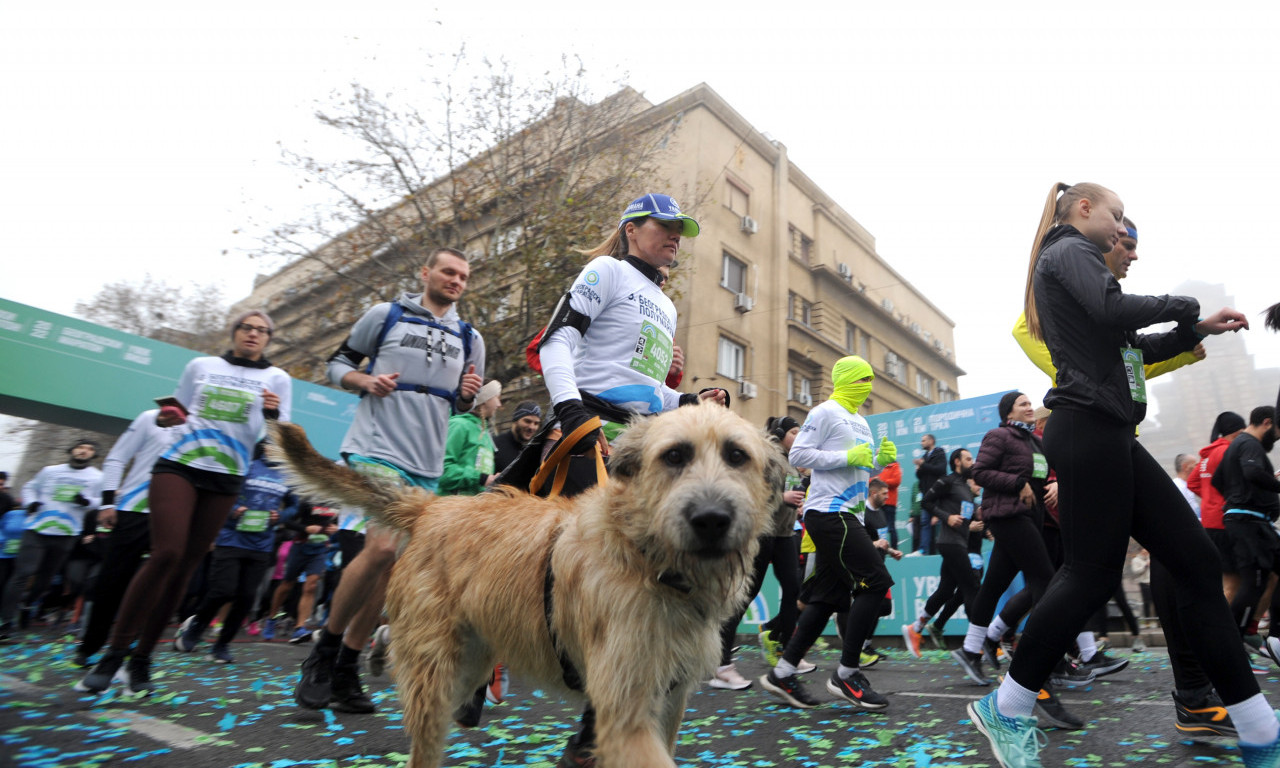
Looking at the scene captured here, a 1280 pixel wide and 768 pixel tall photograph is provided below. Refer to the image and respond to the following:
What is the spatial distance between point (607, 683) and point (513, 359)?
51.4 feet

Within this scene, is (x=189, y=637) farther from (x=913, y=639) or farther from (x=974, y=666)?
(x=913, y=639)

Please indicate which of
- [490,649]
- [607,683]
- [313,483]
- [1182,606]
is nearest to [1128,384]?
[1182,606]

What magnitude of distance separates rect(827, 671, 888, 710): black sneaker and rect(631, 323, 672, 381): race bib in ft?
9.50

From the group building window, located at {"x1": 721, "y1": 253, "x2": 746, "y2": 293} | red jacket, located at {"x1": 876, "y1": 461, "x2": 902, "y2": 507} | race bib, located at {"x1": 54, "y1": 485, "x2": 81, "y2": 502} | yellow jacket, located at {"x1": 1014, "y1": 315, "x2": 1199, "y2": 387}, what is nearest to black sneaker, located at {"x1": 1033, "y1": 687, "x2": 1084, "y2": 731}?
yellow jacket, located at {"x1": 1014, "y1": 315, "x2": 1199, "y2": 387}

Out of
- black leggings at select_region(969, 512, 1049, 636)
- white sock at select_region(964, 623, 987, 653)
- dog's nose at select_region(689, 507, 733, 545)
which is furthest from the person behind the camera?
white sock at select_region(964, 623, 987, 653)

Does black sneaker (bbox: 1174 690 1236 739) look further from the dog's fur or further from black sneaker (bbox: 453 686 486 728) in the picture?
black sneaker (bbox: 453 686 486 728)

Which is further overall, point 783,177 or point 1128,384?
point 783,177

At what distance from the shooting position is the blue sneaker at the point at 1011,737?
2949mm

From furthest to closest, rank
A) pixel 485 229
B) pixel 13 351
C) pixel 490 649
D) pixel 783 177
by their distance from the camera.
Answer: pixel 783 177, pixel 485 229, pixel 13 351, pixel 490 649

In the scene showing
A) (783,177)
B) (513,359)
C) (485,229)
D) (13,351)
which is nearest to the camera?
(13,351)

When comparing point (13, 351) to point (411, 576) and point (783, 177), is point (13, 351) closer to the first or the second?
point (411, 576)

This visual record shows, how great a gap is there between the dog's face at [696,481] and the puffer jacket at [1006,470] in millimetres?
3823

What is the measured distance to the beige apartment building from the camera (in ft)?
70.5

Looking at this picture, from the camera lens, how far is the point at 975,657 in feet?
19.8
